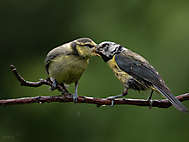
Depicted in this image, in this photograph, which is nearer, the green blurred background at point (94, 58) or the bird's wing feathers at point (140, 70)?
the bird's wing feathers at point (140, 70)

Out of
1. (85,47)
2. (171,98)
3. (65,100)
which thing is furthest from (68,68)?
(171,98)

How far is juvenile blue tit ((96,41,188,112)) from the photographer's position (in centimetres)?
269

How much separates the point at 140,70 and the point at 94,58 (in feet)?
8.32

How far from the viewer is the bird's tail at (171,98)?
2101 mm

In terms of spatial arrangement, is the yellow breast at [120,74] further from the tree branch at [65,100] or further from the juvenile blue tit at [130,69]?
the tree branch at [65,100]

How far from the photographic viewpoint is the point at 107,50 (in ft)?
9.34

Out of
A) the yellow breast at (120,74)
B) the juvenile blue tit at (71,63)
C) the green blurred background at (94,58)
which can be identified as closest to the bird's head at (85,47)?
the juvenile blue tit at (71,63)

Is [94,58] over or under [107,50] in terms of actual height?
under

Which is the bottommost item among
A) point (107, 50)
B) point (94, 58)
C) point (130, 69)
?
point (94, 58)

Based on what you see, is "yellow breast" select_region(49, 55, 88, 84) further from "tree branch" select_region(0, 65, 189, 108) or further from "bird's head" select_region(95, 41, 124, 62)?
"tree branch" select_region(0, 65, 189, 108)

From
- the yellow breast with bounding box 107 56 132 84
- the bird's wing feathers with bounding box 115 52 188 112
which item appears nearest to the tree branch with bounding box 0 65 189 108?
the bird's wing feathers with bounding box 115 52 188 112

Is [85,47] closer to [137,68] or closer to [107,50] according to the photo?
[107,50]

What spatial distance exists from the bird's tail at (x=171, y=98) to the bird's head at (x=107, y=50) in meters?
0.43
